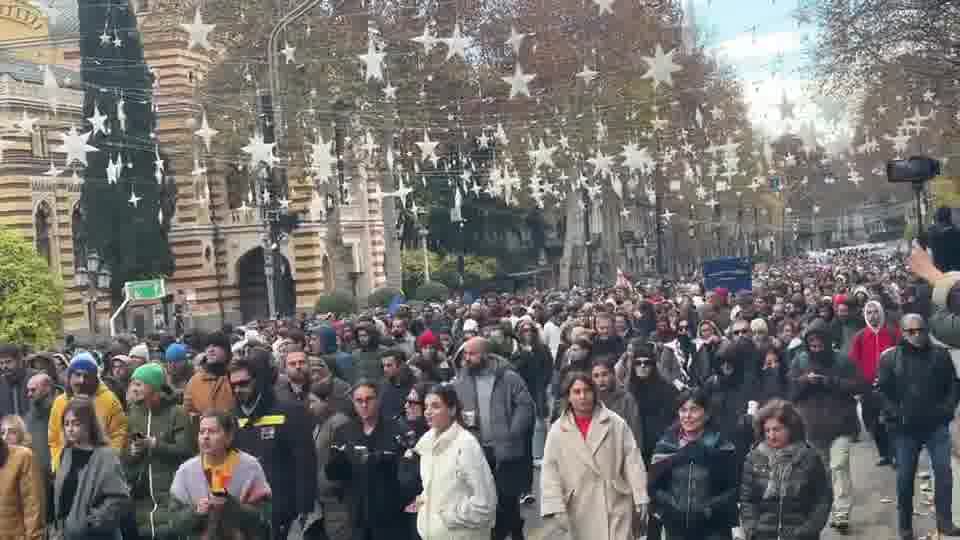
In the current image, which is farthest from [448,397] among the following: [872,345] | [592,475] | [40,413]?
[872,345]

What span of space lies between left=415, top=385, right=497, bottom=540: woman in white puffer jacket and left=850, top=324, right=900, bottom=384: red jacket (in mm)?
6738

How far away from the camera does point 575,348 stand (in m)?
13.8

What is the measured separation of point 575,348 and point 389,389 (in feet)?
6.09

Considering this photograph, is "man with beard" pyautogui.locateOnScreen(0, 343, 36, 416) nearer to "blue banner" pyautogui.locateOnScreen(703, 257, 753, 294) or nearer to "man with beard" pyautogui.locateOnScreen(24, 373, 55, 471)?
"man with beard" pyautogui.locateOnScreen(24, 373, 55, 471)

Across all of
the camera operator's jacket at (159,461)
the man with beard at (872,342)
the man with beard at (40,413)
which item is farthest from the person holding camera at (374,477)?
the man with beard at (872,342)

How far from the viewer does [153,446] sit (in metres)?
10.1

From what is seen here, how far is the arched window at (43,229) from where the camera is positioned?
47.4 meters

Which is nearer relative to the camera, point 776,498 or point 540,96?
point 776,498

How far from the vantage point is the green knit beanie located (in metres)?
10.4

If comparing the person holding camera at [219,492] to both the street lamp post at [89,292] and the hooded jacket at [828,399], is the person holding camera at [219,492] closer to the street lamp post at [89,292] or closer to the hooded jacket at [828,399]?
the hooded jacket at [828,399]

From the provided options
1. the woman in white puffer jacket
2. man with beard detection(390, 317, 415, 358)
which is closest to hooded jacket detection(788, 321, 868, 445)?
the woman in white puffer jacket

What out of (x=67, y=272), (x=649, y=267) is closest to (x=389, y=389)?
(x=67, y=272)

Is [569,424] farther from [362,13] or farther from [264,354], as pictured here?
[362,13]

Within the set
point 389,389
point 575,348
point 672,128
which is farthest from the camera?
point 672,128
